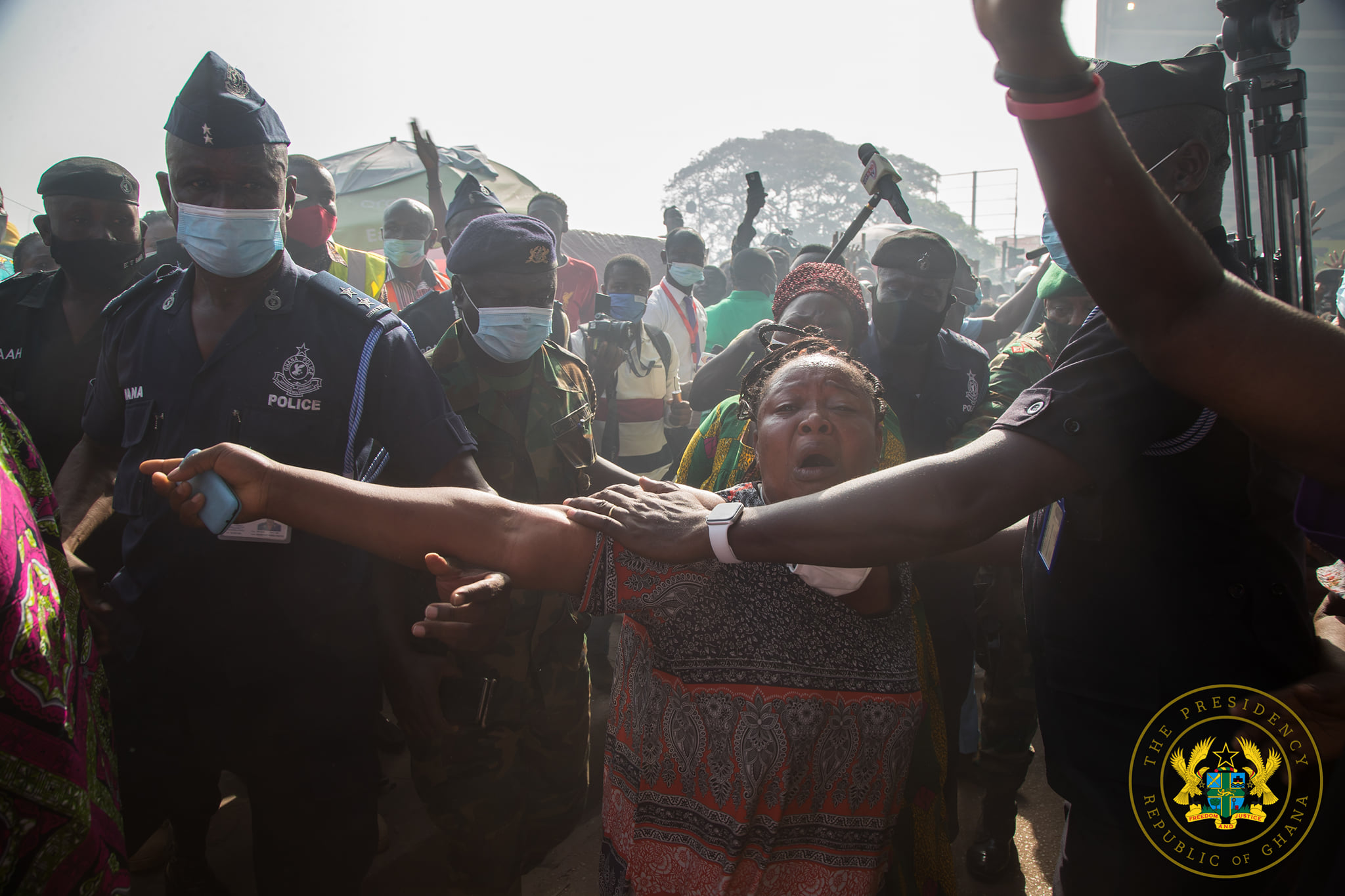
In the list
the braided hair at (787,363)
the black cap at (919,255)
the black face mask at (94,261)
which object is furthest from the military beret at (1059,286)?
the black face mask at (94,261)

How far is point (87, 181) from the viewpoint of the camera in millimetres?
3025

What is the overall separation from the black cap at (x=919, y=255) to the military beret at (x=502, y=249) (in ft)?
5.15

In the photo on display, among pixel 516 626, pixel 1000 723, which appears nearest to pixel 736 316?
pixel 1000 723

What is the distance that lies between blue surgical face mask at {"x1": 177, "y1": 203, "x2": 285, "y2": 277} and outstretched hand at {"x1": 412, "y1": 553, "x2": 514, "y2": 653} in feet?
3.79

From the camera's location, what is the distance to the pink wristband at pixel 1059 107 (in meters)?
1.04

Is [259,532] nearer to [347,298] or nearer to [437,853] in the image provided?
[347,298]

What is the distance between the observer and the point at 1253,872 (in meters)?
1.46

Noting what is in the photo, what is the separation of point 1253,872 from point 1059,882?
0.38 m

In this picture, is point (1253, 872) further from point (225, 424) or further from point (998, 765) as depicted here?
point (225, 424)

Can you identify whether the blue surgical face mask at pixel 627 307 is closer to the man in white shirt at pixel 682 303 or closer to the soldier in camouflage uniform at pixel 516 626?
the man in white shirt at pixel 682 303

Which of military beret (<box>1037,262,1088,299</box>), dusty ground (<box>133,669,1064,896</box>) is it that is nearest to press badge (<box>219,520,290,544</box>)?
dusty ground (<box>133,669,1064,896</box>)

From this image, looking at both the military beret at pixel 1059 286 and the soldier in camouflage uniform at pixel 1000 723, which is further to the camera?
the military beret at pixel 1059 286

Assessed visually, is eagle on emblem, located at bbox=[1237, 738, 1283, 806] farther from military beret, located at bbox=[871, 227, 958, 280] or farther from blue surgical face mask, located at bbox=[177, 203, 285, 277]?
blue surgical face mask, located at bbox=[177, 203, 285, 277]

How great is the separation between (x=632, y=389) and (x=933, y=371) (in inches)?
90.7
